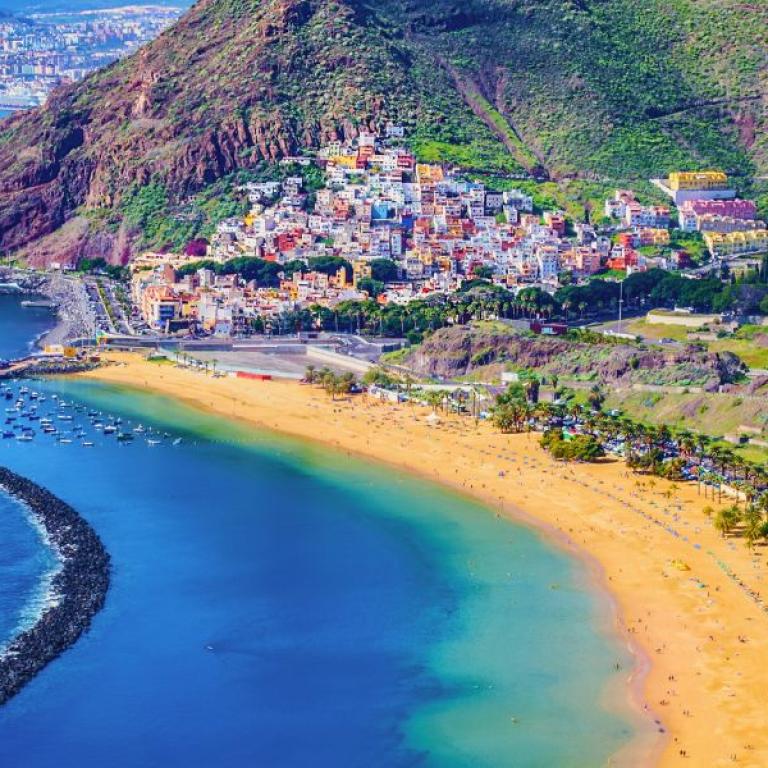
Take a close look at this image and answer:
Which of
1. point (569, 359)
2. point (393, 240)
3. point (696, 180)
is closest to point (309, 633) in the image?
point (569, 359)

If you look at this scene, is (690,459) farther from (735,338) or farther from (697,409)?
(735,338)

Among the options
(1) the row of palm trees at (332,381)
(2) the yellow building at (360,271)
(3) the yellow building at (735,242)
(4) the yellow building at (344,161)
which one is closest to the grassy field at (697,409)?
(1) the row of palm trees at (332,381)

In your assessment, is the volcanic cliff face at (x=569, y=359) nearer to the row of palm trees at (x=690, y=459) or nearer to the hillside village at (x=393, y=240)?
the row of palm trees at (x=690, y=459)

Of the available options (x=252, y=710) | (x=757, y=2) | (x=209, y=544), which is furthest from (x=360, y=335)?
(x=757, y=2)

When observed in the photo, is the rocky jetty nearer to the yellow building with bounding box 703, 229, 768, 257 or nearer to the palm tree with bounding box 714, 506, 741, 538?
the palm tree with bounding box 714, 506, 741, 538

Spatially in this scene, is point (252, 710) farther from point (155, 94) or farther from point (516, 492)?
point (155, 94)
